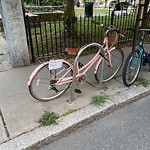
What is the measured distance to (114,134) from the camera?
2.33 meters

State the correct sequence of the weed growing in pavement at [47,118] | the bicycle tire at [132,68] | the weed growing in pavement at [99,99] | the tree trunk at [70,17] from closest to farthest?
1. the weed growing in pavement at [47,118]
2. the weed growing in pavement at [99,99]
3. the bicycle tire at [132,68]
4. the tree trunk at [70,17]

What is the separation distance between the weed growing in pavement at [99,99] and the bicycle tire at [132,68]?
513mm

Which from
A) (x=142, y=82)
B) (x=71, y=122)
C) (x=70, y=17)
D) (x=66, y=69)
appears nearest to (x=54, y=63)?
(x=66, y=69)

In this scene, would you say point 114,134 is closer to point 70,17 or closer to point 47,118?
point 47,118

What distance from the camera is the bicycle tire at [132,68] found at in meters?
3.03

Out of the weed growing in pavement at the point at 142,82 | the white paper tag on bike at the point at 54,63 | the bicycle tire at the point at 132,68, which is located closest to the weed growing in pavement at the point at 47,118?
the white paper tag on bike at the point at 54,63

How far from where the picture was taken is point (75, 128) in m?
2.41

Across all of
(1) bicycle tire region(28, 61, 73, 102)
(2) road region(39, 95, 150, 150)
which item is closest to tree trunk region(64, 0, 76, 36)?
(1) bicycle tire region(28, 61, 73, 102)

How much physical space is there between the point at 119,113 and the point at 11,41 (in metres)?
2.50

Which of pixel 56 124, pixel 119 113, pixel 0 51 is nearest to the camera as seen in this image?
pixel 56 124

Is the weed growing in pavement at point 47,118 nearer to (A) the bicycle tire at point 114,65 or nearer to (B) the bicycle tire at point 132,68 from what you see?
(A) the bicycle tire at point 114,65

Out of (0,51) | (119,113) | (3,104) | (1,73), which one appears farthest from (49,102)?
(0,51)

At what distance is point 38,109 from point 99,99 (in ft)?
3.10

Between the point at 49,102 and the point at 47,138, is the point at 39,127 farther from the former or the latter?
the point at 49,102
